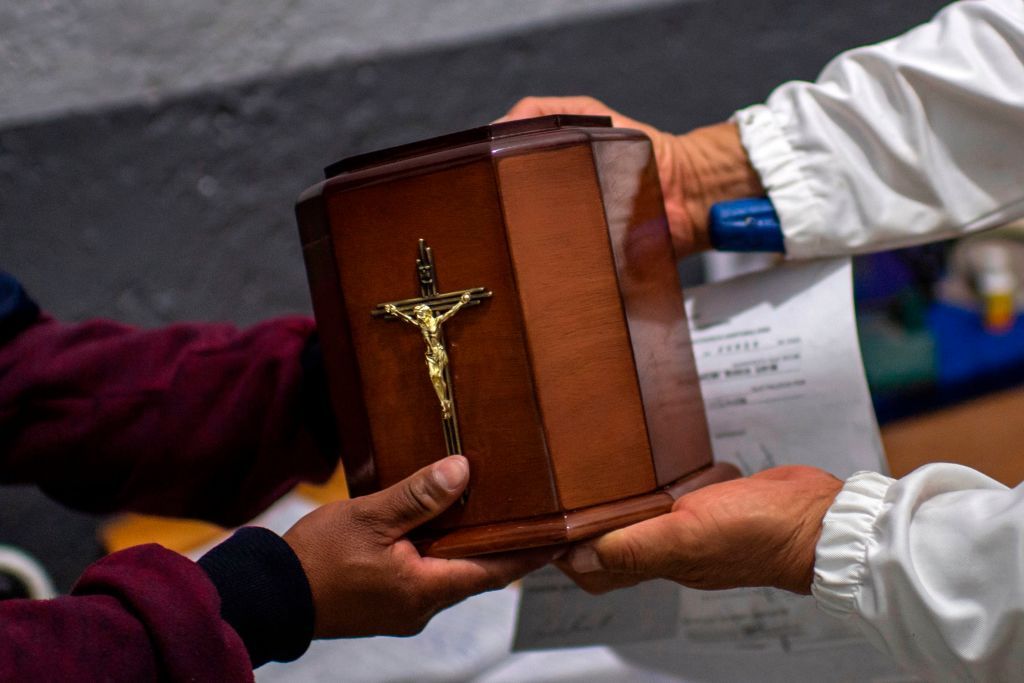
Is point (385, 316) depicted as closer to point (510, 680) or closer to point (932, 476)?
point (932, 476)

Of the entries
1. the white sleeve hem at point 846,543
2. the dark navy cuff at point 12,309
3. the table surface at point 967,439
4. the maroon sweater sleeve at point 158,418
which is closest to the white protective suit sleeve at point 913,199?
the white sleeve hem at point 846,543

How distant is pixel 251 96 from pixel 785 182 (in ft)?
2.66

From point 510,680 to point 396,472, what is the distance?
0.46m

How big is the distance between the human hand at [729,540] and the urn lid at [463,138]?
318 millimetres

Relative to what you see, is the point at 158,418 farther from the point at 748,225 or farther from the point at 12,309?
the point at 748,225

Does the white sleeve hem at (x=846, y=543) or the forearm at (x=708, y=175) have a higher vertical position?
the forearm at (x=708, y=175)

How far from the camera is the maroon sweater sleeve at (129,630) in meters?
0.61

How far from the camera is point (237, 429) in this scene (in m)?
0.96

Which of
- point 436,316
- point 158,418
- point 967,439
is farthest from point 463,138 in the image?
point 967,439

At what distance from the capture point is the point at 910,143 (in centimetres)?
84

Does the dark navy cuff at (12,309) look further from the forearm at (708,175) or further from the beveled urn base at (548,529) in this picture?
the forearm at (708,175)

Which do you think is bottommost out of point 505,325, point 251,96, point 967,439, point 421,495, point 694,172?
point 967,439

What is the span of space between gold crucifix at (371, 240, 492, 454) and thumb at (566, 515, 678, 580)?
133 mm

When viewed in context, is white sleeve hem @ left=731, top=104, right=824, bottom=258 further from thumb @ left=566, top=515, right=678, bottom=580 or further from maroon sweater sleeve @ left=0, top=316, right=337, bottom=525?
maroon sweater sleeve @ left=0, top=316, right=337, bottom=525
